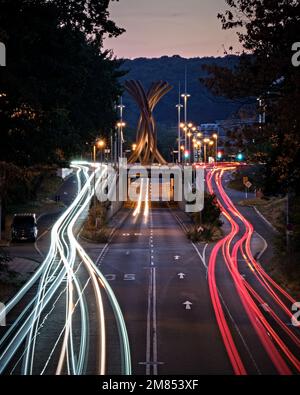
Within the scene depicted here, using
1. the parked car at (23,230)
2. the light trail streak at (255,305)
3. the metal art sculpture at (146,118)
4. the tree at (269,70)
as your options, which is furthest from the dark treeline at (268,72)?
the metal art sculpture at (146,118)

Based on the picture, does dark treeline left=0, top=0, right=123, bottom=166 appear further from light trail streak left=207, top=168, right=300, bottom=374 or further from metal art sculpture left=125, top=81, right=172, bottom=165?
metal art sculpture left=125, top=81, right=172, bottom=165

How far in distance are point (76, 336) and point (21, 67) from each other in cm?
1479

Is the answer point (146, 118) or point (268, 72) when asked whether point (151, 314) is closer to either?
point (268, 72)

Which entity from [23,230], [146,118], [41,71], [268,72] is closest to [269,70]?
[268,72]

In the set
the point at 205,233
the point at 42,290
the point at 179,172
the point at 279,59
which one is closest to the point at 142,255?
the point at 205,233

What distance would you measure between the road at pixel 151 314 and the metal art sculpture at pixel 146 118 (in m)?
81.8

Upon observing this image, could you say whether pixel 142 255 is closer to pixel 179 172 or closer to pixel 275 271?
pixel 275 271

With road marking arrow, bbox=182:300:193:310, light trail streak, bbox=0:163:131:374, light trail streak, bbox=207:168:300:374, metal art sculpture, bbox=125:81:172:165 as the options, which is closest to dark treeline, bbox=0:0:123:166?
light trail streak, bbox=0:163:131:374

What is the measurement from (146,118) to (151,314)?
111 m

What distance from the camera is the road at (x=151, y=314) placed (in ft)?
72.5

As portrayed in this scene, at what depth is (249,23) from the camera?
25125mm

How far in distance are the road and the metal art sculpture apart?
81.8 meters

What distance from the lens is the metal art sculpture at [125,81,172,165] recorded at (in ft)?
452

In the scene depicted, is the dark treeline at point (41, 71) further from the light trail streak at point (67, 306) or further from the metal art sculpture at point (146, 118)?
the metal art sculpture at point (146, 118)
